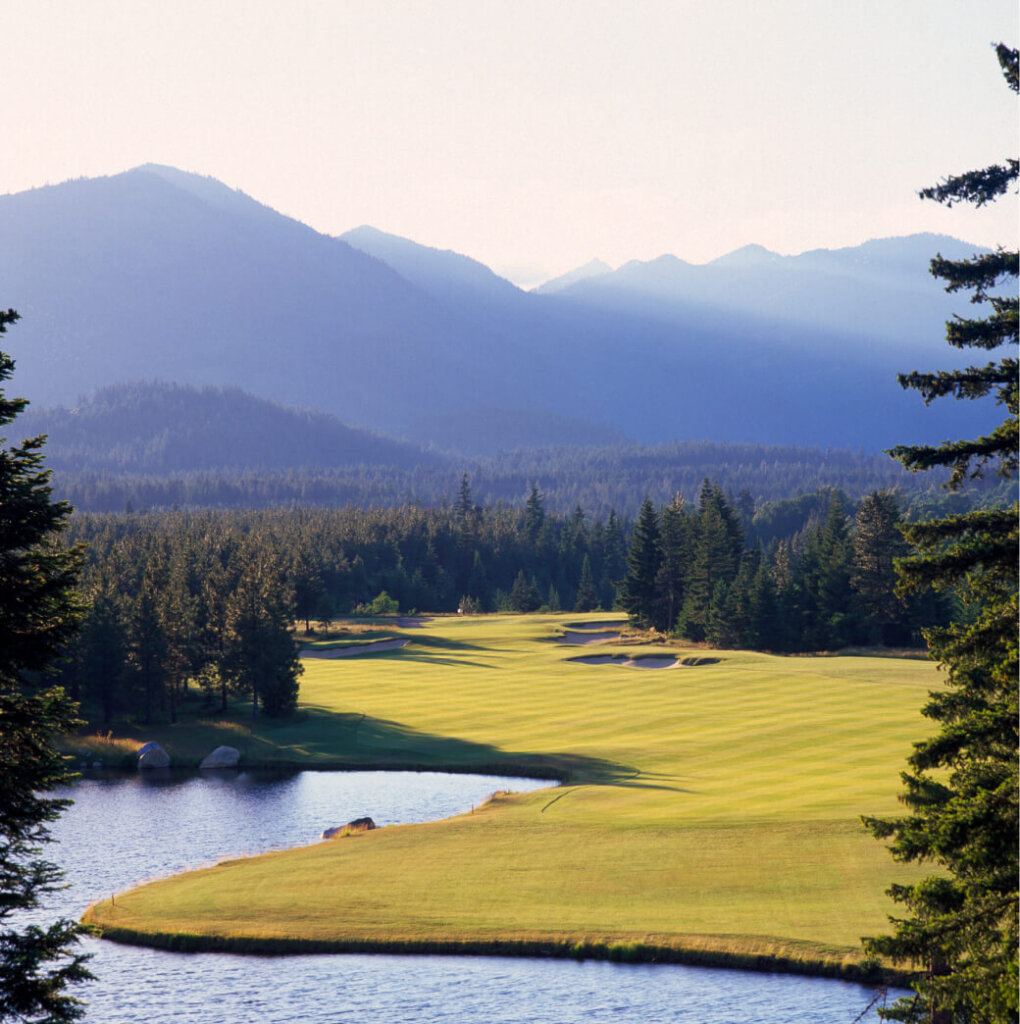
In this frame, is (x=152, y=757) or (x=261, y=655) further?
(x=261, y=655)

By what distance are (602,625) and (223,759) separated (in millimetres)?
59548

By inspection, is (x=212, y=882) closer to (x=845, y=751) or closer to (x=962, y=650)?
(x=845, y=751)

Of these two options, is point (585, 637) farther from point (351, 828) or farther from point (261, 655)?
point (351, 828)

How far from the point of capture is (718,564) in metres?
105

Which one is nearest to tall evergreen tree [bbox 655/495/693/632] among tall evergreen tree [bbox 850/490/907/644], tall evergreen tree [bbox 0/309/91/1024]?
tall evergreen tree [bbox 850/490/907/644]

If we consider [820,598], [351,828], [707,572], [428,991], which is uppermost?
[707,572]

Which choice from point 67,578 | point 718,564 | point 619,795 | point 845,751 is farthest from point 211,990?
point 718,564

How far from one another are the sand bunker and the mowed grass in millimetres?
17849

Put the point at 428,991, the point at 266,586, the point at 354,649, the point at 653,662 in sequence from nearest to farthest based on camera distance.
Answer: the point at 428,991
the point at 266,586
the point at 653,662
the point at 354,649

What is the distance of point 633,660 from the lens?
9150 centimetres

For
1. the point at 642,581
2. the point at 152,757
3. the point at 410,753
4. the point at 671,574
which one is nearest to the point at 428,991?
the point at 410,753

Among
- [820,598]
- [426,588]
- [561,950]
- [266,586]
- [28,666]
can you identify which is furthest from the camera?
[426,588]

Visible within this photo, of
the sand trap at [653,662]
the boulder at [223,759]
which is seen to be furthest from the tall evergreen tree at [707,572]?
the boulder at [223,759]

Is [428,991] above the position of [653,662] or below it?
below
